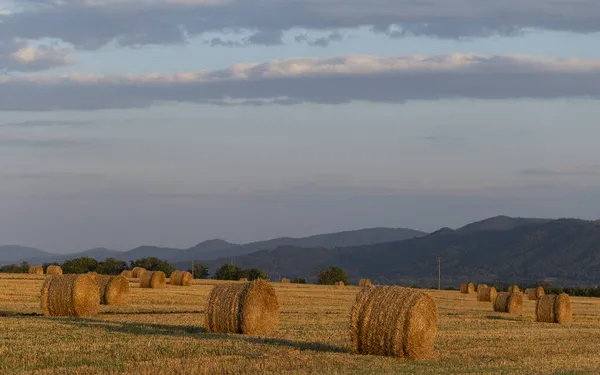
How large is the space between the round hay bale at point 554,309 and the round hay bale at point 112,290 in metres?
15.3

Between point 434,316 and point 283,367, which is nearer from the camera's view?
point 283,367

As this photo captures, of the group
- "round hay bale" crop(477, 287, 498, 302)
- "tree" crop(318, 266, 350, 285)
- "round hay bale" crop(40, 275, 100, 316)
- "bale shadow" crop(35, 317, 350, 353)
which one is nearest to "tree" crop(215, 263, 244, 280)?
"tree" crop(318, 266, 350, 285)

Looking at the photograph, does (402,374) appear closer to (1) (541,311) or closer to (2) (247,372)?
(2) (247,372)

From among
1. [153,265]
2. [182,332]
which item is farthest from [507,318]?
[153,265]

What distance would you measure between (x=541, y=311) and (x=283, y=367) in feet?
68.0

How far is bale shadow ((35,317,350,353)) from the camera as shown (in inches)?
797

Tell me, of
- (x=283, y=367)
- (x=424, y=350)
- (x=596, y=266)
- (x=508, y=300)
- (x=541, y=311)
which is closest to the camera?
(x=283, y=367)

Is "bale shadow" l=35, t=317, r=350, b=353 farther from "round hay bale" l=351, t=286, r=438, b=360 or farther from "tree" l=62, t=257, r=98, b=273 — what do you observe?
"tree" l=62, t=257, r=98, b=273

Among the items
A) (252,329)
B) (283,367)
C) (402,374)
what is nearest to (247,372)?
(283,367)

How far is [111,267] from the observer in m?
79.1

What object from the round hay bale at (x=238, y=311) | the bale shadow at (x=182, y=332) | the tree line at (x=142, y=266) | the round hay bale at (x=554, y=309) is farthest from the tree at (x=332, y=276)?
the round hay bale at (x=238, y=311)

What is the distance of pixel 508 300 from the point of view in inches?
1586

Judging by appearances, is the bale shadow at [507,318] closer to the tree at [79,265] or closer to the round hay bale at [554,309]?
the round hay bale at [554,309]

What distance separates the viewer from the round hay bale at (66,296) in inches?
1109
